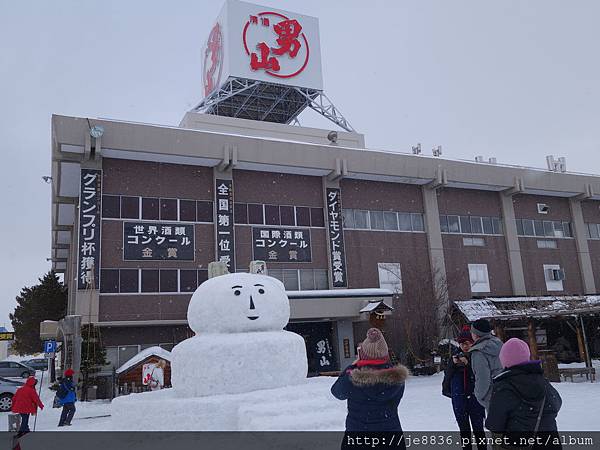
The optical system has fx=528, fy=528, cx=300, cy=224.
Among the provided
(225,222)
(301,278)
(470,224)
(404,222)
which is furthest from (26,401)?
(470,224)

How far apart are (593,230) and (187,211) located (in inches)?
1003

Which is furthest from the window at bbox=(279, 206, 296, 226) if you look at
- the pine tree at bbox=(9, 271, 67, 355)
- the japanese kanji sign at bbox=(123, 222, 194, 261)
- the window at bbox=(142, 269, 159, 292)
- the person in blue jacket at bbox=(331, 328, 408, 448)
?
the pine tree at bbox=(9, 271, 67, 355)

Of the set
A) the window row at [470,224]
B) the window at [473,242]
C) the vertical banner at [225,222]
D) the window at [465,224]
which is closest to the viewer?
the vertical banner at [225,222]

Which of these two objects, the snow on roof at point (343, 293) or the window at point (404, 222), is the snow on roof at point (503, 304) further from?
the window at point (404, 222)

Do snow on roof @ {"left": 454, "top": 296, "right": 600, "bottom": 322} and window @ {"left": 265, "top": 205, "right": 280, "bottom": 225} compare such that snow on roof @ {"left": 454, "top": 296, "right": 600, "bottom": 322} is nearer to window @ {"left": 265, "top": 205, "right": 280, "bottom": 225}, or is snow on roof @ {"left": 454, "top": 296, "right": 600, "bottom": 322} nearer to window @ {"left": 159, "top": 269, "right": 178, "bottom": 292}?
window @ {"left": 265, "top": 205, "right": 280, "bottom": 225}

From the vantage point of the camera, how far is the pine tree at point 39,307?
4316cm

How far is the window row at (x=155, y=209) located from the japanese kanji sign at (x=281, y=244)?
2422mm

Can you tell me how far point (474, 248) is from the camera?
2894cm

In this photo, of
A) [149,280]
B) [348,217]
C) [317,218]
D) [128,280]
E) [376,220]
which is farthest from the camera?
[376,220]

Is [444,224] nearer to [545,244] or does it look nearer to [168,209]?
[545,244]

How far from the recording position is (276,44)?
3216 cm

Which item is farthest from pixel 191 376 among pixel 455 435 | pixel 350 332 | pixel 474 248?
pixel 474 248

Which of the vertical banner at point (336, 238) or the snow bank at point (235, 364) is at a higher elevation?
the vertical banner at point (336, 238)

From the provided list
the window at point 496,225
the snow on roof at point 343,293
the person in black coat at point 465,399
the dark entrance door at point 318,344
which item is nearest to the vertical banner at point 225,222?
the snow on roof at point 343,293
